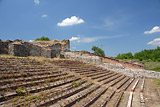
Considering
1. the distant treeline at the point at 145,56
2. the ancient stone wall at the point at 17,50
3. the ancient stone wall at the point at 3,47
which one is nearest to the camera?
the ancient stone wall at the point at 17,50

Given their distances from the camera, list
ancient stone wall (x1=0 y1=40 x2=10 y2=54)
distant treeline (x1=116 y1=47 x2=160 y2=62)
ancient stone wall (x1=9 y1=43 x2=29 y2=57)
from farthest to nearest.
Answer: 1. distant treeline (x1=116 y1=47 x2=160 y2=62)
2. ancient stone wall (x1=0 y1=40 x2=10 y2=54)
3. ancient stone wall (x1=9 y1=43 x2=29 y2=57)

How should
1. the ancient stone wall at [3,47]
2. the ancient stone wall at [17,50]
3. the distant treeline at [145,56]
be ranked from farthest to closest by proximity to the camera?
the distant treeline at [145,56] → the ancient stone wall at [3,47] → the ancient stone wall at [17,50]

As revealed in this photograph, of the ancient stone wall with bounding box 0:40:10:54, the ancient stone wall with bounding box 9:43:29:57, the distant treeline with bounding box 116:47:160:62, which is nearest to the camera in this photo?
the ancient stone wall with bounding box 9:43:29:57

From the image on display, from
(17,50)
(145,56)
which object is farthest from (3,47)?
(145,56)

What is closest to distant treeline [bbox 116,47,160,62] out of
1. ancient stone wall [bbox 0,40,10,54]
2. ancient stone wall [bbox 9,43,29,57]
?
ancient stone wall [bbox 9,43,29,57]

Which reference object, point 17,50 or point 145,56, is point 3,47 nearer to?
point 17,50

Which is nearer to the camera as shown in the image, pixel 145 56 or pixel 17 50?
pixel 17 50

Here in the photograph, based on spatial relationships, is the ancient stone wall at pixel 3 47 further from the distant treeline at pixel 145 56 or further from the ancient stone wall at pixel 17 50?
the distant treeline at pixel 145 56

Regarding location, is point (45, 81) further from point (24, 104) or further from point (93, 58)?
point (93, 58)

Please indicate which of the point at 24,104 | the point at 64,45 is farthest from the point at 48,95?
the point at 64,45

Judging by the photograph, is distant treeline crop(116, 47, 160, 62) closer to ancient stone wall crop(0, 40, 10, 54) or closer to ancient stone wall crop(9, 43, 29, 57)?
Answer: ancient stone wall crop(9, 43, 29, 57)

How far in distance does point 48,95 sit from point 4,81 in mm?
1562

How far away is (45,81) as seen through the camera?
466 cm

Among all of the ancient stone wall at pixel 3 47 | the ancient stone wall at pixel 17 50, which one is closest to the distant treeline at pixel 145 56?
the ancient stone wall at pixel 17 50
